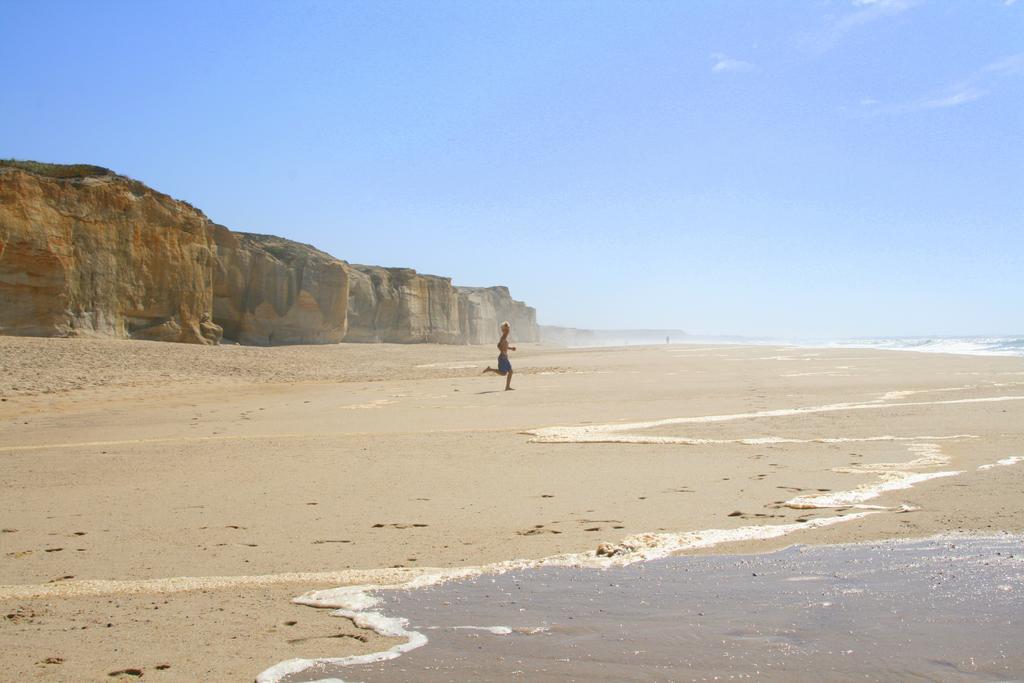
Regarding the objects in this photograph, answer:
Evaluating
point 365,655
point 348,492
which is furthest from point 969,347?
point 365,655

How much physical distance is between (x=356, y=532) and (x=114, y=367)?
12983 millimetres

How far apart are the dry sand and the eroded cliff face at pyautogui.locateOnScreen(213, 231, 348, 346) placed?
2194cm

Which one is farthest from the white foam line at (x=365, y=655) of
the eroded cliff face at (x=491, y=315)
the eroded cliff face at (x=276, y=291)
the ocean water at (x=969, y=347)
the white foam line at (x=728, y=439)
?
the eroded cliff face at (x=491, y=315)

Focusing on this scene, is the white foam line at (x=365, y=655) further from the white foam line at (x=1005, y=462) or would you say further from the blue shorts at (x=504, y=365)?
the blue shorts at (x=504, y=365)

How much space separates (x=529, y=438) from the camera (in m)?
7.90

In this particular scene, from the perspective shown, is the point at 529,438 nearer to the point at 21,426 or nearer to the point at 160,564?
the point at 160,564

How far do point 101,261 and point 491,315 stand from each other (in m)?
55.3

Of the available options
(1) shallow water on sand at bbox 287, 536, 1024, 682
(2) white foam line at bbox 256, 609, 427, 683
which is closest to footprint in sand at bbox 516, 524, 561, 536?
(1) shallow water on sand at bbox 287, 536, 1024, 682

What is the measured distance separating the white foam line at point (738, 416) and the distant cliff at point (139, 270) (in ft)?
56.6

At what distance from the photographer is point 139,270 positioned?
23.2 m

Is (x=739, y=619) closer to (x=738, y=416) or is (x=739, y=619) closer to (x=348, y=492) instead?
(x=348, y=492)

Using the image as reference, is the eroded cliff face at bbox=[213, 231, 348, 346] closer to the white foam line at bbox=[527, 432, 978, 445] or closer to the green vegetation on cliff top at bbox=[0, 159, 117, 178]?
the green vegetation on cliff top at bbox=[0, 159, 117, 178]

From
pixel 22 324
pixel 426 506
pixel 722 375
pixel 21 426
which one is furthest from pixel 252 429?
pixel 22 324

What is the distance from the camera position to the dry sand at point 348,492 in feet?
9.88
